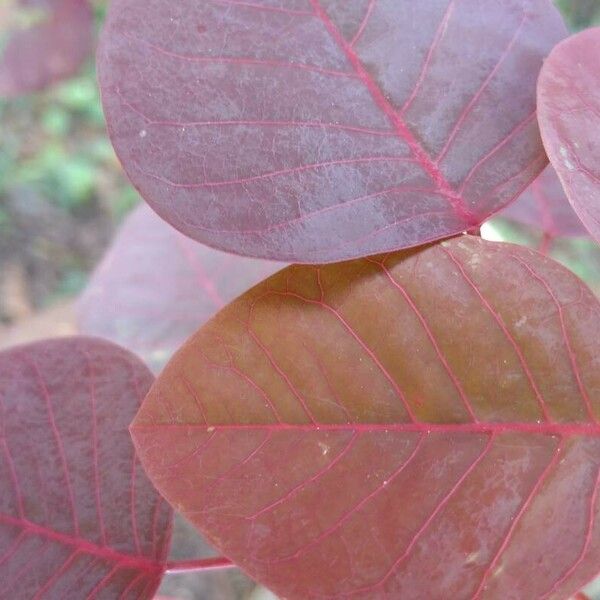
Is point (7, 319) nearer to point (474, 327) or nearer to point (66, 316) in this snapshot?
point (66, 316)

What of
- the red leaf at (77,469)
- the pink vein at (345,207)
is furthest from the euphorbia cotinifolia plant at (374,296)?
the red leaf at (77,469)

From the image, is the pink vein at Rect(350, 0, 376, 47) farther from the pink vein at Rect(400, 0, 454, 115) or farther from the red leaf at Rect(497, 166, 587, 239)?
the red leaf at Rect(497, 166, 587, 239)

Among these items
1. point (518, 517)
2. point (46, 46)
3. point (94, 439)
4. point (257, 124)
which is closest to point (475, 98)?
point (257, 124)

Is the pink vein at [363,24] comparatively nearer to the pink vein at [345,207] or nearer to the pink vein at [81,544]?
the pink vein at [345,207]

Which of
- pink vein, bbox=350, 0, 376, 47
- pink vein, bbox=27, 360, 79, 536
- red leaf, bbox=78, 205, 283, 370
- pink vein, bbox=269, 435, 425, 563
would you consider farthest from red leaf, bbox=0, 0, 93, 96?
pink vein, bbox=269, 435, 425, 563

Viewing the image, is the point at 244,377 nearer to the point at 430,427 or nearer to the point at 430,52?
the point at 430,427

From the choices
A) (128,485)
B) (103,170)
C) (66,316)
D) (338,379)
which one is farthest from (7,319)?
(338,379)
